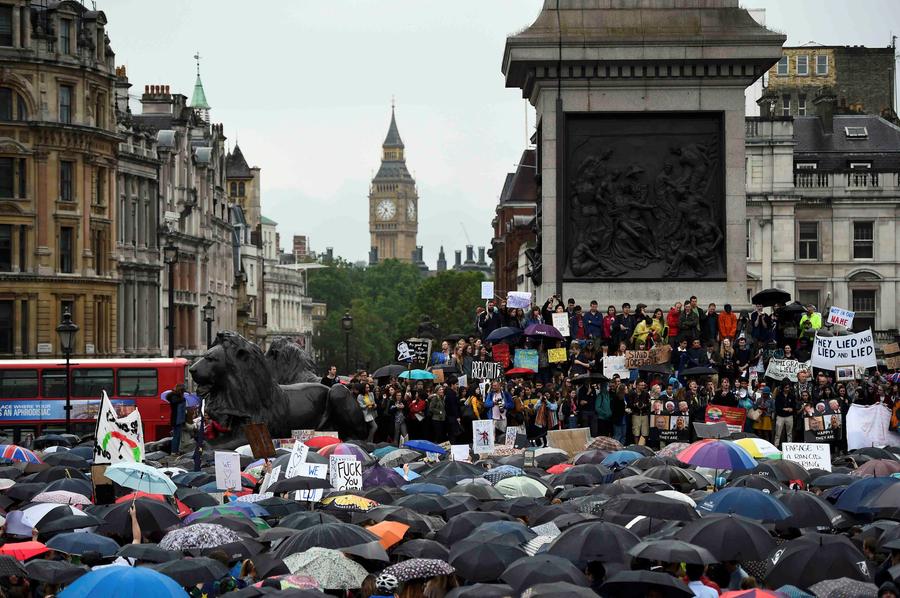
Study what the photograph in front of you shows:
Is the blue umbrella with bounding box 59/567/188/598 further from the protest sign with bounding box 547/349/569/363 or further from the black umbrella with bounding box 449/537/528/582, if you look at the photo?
the protest sign with bounding box 547/349/569/363

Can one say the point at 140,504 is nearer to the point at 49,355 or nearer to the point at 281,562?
the point at 281,562

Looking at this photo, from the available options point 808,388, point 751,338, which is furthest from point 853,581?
point 751,338

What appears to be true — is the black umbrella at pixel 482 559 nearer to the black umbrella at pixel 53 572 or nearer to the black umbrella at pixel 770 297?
the black umbrella at pixel 53 572

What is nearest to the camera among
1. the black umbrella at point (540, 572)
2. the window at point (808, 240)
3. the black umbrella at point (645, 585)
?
the black umbrella at point (645, 585)

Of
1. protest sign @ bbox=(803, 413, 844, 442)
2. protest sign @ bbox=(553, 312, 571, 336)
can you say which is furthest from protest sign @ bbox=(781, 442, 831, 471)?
protest sign @ bbox=(553, 312, 571, 336)

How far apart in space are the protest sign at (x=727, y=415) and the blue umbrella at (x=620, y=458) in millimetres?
6181

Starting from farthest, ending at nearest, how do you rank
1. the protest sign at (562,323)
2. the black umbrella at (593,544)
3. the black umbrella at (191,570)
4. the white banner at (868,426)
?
the protest sign at (562,323) < the white banner at (868,426) < the black umbrella at (593,544) < the black umbrella at (191,570)

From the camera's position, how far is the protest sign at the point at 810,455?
2509 cm

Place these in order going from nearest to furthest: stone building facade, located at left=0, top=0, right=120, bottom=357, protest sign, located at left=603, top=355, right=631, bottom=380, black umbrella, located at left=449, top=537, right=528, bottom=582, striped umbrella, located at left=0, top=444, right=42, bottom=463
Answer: black umbrella, located at left=449, top=537, right=528, bottom=582 → striped umbrella, located at left=0, top=444, right=42, bottom=463 → protest sign, located at left=603, top=355, right=631, bottom=380 → stone building facade, located at left=0, top=0, right=120, bottom=357

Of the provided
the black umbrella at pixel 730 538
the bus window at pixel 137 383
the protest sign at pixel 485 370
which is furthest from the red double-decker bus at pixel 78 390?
the black umbrella at pixel 730 538

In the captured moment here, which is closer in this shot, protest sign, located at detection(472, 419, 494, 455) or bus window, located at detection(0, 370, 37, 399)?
protest sign, located at detection(472, 419, 494, 455)

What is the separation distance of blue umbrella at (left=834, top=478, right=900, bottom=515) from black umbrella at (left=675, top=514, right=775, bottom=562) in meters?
3.37

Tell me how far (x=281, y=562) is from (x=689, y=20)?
72.8 ft

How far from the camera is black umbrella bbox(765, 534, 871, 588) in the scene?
1571cm
